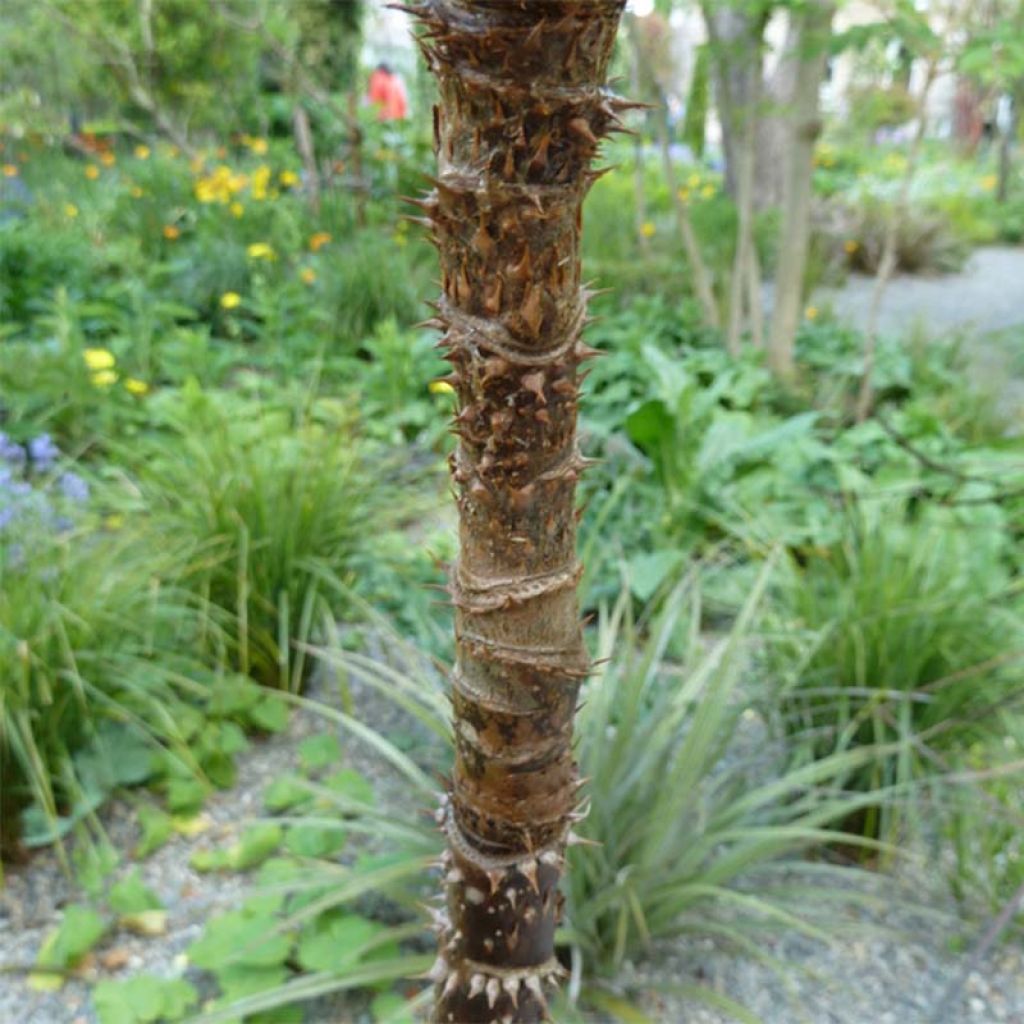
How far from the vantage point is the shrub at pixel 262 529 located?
252cm

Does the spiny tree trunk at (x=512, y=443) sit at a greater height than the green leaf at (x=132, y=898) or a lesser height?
greater

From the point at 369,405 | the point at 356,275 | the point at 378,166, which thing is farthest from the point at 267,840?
the point at 378,166

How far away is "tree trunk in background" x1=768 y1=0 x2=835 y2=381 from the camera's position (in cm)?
373

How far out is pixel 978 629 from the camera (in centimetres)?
219

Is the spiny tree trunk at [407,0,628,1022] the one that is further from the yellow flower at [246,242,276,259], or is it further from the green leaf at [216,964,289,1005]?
the yellow flower at [246,242,276,259]

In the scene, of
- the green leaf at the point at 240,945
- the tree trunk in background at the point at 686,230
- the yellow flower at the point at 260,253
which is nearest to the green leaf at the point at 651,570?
the green leaf at the point at 240,945

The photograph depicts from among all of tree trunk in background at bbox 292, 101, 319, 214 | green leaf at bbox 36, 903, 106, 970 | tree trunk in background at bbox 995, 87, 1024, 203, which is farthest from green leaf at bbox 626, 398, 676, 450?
tree trunk in background at bbox 995, 87, 1024, 203

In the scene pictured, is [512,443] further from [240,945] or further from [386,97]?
[386,97]

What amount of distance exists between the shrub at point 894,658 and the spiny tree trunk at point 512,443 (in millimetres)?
1250

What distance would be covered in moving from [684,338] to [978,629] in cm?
284

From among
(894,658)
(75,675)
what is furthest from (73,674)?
(894,658)

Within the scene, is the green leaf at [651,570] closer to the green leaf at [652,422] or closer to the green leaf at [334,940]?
the green leaf at [652,422]

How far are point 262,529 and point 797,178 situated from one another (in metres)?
2.88

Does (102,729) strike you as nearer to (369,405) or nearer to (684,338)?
(369,405)
